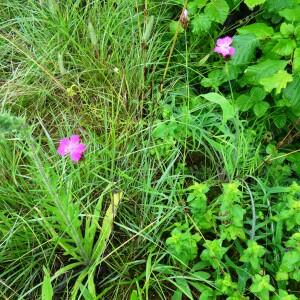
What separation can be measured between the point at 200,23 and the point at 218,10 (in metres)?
0.08

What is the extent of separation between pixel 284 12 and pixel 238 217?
739 mm

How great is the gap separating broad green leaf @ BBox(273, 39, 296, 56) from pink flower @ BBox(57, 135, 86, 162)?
727 millimetres

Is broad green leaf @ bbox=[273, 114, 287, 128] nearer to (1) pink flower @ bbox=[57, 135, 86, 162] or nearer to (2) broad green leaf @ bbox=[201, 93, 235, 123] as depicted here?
(2) broad green leaf @ bbox=[201, 93, 235, 123]

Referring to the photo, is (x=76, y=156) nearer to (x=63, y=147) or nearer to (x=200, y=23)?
(x=63, y=147)

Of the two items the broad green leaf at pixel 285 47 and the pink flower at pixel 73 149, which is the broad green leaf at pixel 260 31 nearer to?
the broad green leaf at pixel 285 47

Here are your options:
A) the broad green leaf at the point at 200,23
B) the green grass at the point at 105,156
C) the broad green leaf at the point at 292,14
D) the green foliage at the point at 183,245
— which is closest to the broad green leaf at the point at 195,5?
the broad green leaf at the point at 200,23

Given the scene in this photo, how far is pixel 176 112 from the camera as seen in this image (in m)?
1.81

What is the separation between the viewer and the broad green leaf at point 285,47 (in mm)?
1599

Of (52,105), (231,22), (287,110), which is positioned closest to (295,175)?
(287,110)

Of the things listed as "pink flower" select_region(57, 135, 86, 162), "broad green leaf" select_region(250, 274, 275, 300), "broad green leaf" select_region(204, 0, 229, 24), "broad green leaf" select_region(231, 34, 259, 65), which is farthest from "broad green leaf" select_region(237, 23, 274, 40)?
"broad green leaf" select_region(250, 274, 275, 300)

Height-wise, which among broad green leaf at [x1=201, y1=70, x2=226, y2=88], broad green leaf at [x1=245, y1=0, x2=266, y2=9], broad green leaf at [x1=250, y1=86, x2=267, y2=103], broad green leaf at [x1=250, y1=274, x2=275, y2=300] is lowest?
broad green leaf at [x1=250, y1=274, x2=275, y2=300]

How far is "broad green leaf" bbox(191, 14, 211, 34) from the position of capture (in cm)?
181

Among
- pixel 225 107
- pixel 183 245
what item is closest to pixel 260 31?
pixel 225 107

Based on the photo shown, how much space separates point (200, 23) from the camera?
183 cm
